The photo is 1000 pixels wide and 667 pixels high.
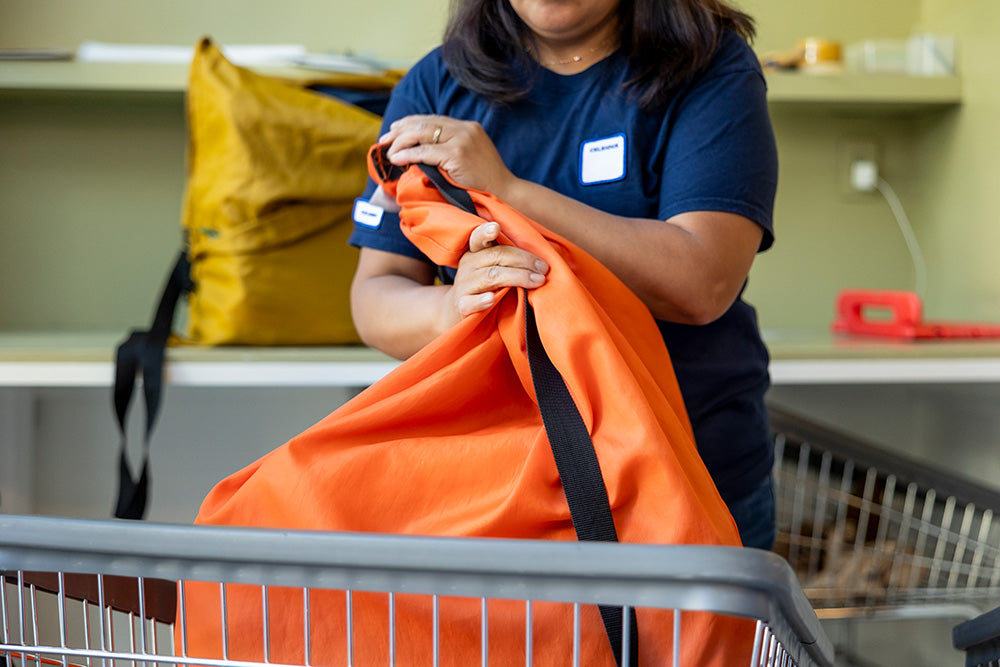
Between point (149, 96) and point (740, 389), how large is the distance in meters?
1.39

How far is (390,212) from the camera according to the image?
0.87 meters

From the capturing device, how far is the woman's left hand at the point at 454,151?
29.1 inches

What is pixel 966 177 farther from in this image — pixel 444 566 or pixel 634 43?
pixel 444 566

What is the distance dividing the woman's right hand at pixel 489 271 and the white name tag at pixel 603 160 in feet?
0.71

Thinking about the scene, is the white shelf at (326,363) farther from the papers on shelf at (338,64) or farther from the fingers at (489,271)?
the fingers at (489,271)

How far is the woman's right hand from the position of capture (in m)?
0.61

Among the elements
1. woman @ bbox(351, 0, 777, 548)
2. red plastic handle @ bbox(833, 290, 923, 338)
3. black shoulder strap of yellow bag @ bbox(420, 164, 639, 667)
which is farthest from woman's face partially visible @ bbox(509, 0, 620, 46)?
red plastic handle @ bbox(833, 290, 923, 338)

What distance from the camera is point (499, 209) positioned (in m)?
0.67

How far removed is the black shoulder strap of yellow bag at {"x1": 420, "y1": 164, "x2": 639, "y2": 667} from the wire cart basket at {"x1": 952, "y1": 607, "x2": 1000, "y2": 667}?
0.43 metres

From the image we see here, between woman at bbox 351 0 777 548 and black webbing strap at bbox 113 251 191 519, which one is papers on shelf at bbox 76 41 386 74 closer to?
black webbing strap at bbox 113 251 191 519

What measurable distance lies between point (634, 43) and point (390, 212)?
0.97 feet

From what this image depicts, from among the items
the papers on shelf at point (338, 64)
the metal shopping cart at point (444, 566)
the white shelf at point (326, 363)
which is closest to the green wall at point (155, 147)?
the papers on shelf at point (338, 64)

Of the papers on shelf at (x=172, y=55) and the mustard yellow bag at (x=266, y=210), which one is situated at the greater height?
the papers on shelf at (x=172, y=55)

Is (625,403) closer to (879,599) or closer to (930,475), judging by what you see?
(930,475)
